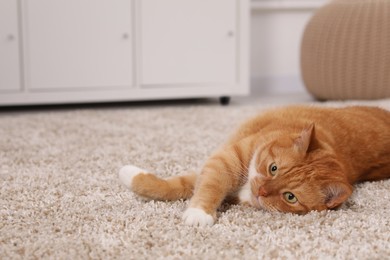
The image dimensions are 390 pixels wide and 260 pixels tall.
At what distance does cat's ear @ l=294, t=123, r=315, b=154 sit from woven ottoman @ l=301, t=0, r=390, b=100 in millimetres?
1675

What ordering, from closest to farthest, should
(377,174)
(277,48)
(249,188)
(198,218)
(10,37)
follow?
(198,218)
(249,188)
(377,174)
(10,37)
(277,48)

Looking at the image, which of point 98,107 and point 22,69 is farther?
point 98,107

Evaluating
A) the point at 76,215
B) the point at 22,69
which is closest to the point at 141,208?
the point at 76,215

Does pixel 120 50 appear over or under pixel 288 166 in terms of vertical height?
over

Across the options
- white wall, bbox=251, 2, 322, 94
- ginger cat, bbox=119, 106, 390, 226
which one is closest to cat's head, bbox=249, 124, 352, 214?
ginger cat, bbox=119, 106, 390, 226

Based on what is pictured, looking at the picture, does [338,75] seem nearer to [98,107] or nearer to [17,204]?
[98,107]

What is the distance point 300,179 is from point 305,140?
0.07m

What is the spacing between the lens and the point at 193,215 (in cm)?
87

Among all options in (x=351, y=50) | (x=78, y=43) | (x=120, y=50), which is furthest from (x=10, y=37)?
(x=351, y=50)

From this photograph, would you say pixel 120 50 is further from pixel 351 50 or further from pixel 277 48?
pixel 277 48

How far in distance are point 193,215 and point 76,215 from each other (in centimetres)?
21

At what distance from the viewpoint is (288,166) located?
2.94 ft

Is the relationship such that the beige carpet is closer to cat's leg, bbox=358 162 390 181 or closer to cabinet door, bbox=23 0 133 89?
cat's leg, bbox=358 162 390 181

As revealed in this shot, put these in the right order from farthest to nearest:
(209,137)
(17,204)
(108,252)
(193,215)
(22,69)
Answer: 1. (22,69)
2. (209,137)
3. (17,204)
4. (193,215)
5. (108,252)
